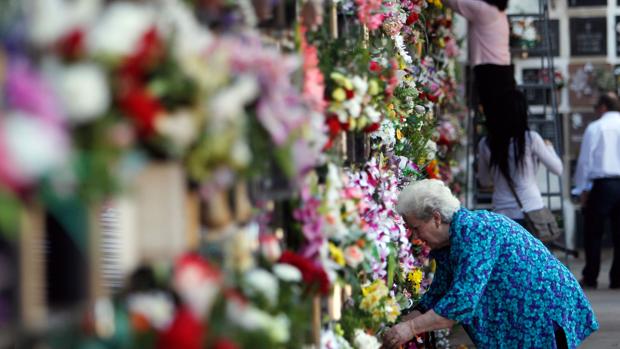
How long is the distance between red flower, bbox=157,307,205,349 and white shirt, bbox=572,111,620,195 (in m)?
9.26

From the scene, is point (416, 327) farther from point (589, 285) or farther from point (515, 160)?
point (589, 285)

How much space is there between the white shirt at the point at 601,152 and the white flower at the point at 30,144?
9548 millimetres

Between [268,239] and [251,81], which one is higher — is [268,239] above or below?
below

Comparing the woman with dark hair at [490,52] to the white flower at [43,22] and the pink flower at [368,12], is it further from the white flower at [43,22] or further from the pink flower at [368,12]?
the white flower at [43,22]

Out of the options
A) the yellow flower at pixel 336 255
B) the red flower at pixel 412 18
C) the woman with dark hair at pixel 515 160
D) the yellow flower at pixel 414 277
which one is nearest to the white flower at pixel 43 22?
the yellow flower at pixel 336 255

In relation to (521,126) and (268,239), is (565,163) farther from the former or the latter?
(268,239)

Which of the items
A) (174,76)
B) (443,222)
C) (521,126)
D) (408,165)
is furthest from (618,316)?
(174,76)

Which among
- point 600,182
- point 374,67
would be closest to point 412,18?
point 374,67

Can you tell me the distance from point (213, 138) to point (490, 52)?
7161mm

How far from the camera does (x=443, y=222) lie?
5.08m

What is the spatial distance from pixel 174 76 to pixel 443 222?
311 cm

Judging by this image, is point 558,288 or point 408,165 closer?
point 558,288

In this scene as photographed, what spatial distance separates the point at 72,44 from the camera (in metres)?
1.83

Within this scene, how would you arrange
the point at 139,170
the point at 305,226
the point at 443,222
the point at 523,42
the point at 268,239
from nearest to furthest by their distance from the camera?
1. the point at 139,170
2. the point at 268,239
3. the point at 305,226
4. the point at 443,222
5. the point at 523,42
